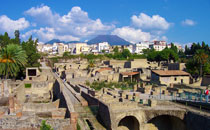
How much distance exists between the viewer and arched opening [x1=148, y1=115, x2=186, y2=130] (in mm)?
18305

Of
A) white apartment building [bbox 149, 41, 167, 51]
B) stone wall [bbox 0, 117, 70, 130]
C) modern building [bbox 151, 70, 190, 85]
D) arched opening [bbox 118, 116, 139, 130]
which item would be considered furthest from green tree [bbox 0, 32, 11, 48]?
white apartment building [bbox 149, 41, 167, 51]

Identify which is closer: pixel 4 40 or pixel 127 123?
pixel 127 123

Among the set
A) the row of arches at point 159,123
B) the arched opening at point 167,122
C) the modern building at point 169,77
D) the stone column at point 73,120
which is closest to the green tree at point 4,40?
the modern building at point 169,77

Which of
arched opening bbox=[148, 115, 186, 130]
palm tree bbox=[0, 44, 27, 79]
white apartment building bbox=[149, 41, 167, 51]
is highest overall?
white apartment building bbox=[149, 41, 167, 51]

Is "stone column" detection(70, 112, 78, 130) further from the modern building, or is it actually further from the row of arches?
the modern building

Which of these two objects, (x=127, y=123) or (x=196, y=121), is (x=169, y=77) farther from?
(x=196, y=121)

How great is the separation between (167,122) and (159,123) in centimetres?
83

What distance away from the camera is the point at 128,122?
1831cm

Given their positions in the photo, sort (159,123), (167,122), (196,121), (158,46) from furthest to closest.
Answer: (158,46) → (167,122) → (159,123) → (196,121)

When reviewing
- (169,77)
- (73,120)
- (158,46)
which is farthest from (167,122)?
(158,46)

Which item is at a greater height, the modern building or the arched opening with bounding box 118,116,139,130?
the modern building

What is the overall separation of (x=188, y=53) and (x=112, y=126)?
86.4m

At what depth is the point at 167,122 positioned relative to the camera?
19.2 metres

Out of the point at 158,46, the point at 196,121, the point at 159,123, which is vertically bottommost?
the point at 159,123
